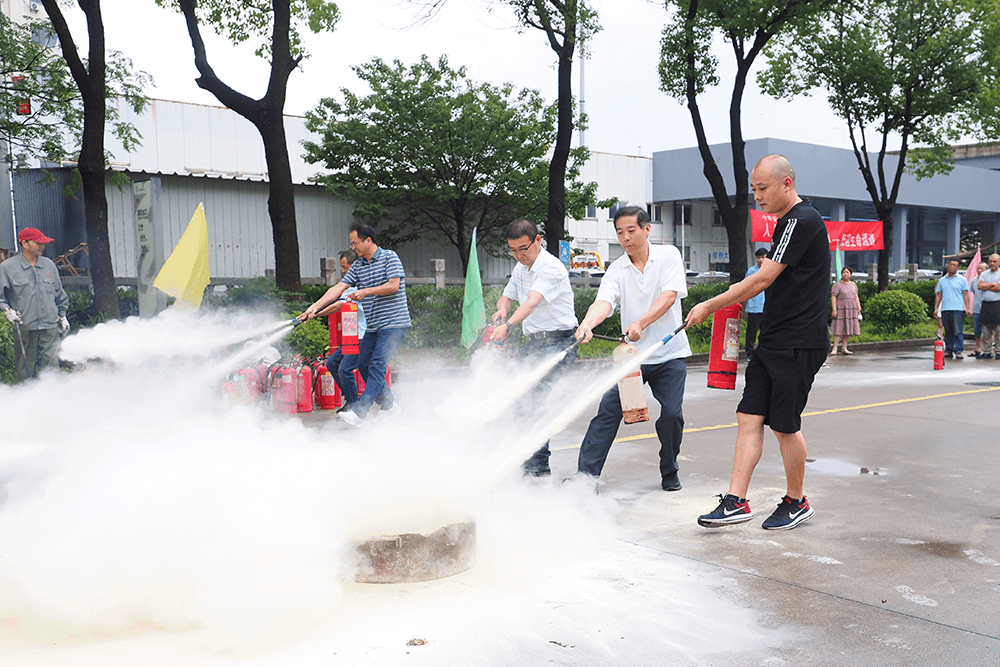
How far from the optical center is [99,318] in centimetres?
1242

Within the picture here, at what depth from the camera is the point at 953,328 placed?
637 inches

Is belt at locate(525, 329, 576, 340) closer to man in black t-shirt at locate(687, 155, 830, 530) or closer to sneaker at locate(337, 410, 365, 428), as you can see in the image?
man in black t-shirt at locate(687, 155, 830, 530)

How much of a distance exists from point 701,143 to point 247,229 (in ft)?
42.9

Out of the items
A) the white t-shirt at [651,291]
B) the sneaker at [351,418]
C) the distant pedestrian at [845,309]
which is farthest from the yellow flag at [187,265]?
the distant pedestrian at [845,309]

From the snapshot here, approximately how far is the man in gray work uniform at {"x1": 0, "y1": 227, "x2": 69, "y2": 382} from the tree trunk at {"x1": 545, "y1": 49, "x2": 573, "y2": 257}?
9.61m

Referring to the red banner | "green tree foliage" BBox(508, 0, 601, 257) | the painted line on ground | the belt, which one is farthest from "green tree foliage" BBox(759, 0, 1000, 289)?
the belt

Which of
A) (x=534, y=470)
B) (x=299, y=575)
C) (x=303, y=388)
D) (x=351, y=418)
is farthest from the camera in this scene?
(x=303, y=388)

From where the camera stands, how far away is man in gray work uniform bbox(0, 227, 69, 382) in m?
9.77

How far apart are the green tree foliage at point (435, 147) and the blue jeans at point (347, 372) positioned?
1460 centimetres

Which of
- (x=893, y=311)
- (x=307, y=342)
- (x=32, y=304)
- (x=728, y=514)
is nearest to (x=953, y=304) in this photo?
(x=893, y=311)

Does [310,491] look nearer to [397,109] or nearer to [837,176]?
[397,109]

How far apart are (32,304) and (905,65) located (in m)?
21.8

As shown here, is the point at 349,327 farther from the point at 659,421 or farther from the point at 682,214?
the point at 682,214

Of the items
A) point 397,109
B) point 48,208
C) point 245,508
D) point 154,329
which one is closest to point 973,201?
point 397,109
